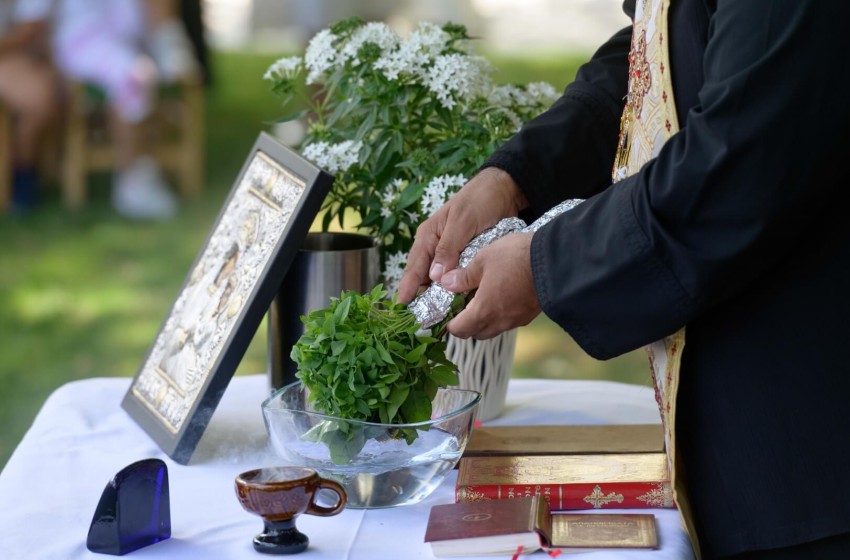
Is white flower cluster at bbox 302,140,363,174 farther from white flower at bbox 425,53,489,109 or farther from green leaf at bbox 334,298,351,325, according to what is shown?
green leaf at bbox 334,298,351,325

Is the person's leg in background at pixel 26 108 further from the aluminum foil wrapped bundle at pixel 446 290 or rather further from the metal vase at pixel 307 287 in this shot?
the aluminum foil wrapped bundle at pixel 446 290

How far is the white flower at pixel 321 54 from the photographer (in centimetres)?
151

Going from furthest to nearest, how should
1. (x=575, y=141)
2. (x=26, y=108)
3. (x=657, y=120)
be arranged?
(x=26, y=108) → (x=575, y=141) → (x=657, y=120)

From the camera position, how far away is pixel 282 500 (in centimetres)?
100

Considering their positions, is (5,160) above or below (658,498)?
above

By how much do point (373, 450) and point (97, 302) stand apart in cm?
371

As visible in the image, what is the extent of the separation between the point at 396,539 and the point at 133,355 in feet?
10.6

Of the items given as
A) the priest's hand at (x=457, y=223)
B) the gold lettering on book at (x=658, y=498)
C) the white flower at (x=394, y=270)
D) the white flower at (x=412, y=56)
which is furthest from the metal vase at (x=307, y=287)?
the gold lettering on book at (x=658, y=498)

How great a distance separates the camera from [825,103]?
2.95 feet

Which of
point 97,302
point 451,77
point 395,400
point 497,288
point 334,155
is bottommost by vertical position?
point 97,302

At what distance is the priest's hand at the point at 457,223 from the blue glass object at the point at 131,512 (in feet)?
1.13

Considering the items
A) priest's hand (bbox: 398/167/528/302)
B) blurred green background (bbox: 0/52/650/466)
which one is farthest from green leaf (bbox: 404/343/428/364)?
blurred green background (bbox: 0/52/650/466)

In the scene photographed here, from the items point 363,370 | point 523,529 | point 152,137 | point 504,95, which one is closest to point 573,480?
Answer: point 523,529

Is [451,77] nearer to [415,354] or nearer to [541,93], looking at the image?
[541,93]
